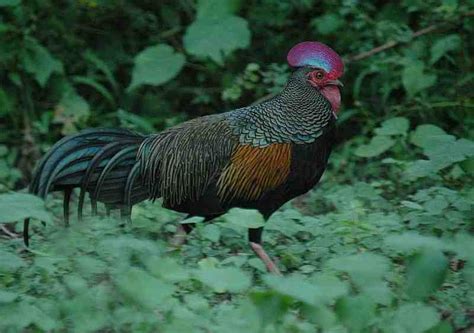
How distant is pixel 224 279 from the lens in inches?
148

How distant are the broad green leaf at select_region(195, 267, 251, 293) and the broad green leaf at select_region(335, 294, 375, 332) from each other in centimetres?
36

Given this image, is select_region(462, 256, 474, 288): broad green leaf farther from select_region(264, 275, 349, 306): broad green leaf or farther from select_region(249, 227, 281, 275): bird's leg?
select_region(249, 227, 281, 275): bird's leg

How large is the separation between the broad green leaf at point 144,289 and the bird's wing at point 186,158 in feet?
6.19

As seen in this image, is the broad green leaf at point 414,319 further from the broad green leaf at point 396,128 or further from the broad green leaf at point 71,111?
the broad green leaf at point 71,111

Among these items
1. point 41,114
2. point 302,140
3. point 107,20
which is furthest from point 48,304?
point 107,20

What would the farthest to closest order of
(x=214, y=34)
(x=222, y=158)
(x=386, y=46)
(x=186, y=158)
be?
(x=386, y=46)
(x=186, y=158)
(x=222, y=158)
(x=214, y=34)

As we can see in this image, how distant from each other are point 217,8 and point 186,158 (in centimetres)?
203

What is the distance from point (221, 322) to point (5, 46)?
4.79m

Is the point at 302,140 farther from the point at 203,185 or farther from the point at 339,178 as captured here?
the point at 339,178

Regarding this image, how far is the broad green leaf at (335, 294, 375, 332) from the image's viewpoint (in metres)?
3.72

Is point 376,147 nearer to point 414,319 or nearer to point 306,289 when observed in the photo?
point 414,319

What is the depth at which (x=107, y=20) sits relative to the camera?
908cm

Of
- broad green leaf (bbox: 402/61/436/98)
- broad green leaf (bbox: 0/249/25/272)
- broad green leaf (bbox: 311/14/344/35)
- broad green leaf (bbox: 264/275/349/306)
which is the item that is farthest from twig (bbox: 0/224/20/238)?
broad green leaf (bbox: 311/14/344/35)

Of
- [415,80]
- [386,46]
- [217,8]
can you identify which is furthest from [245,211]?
[386,46]
